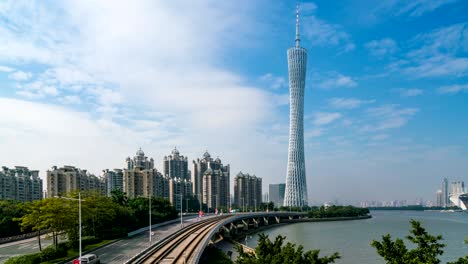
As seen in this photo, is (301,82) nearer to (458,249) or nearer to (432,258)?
(458,249)

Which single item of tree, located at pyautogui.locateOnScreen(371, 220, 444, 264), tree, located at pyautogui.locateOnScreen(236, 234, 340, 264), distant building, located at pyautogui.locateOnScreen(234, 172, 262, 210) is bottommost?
distant building, located at pyautogui.locateOnScreen(234, 172, 262, 210)

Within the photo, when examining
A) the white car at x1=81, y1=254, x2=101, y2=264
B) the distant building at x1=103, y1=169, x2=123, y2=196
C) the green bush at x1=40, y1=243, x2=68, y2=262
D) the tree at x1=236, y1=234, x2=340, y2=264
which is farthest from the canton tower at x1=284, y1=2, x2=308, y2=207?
the tree at x1=236, y1=234, x2=340, y2=264

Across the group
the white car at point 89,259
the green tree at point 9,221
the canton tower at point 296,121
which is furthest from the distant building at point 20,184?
the canton tower at point 296,121

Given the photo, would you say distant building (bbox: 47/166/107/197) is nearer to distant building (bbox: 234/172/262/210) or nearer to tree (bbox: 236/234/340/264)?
distant building (bbox: 234/172/262/210)

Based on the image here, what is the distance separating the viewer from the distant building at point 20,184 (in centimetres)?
7506

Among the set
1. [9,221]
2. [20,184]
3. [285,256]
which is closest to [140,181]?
[20,184]

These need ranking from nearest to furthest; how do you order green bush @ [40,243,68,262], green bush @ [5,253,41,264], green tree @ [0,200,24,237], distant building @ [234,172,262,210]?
green bush @ [5,253,41,264] < green bush @ [40,243,68,262] < green tree @ [0,200,24,237] < distant building @ [234,172,262,210]

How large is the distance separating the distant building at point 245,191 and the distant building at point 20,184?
63422mm

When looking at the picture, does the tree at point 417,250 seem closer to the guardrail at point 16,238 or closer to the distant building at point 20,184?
the guardrail at point 16,238

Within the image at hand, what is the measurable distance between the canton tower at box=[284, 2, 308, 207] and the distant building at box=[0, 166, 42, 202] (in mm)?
66026

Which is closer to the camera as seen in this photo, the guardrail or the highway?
the highway

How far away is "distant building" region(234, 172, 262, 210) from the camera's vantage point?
130500 millimetres

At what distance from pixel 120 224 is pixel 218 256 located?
1315 centimetres

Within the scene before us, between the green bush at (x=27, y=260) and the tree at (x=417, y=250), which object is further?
the green bush at (x=27, y=260)
